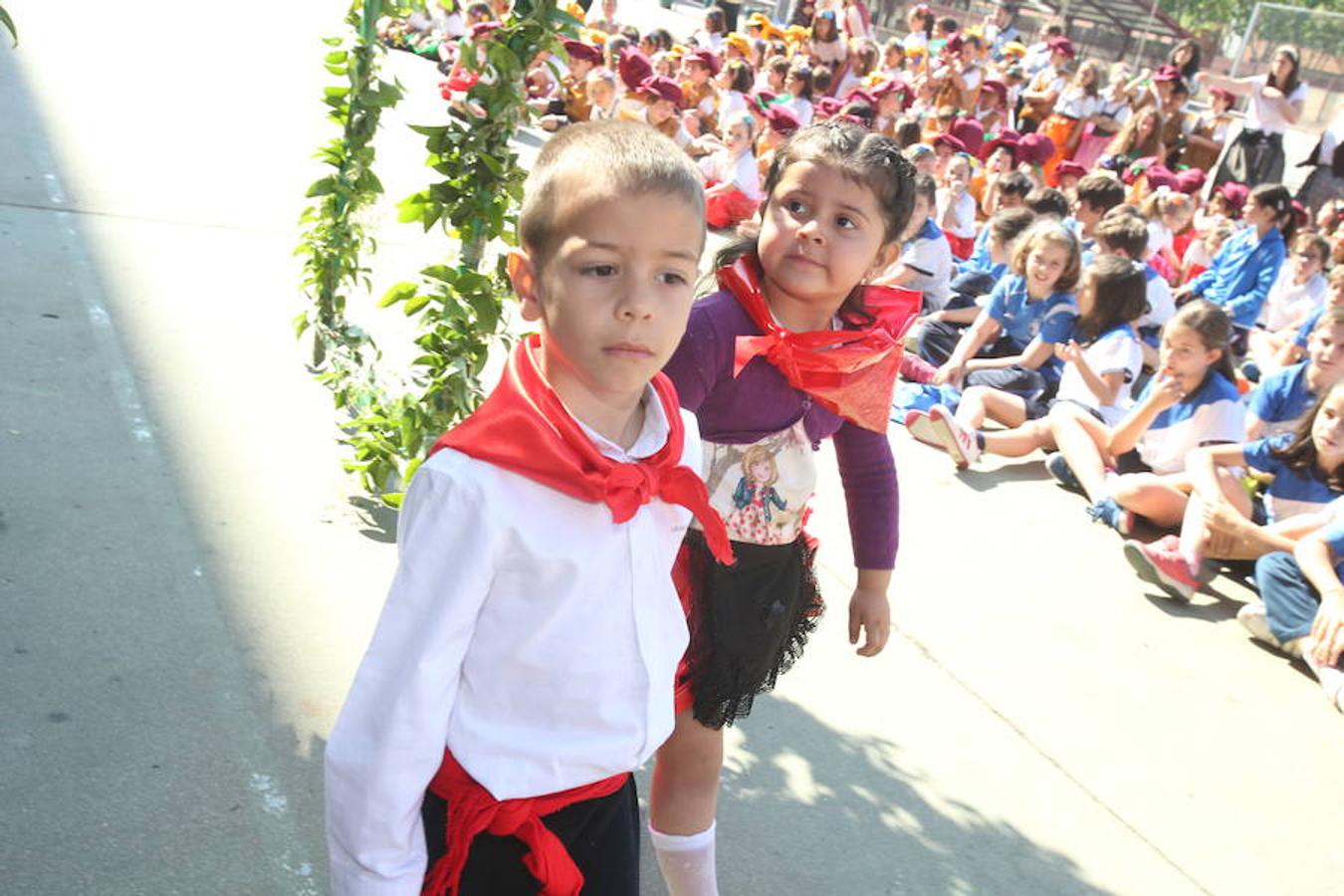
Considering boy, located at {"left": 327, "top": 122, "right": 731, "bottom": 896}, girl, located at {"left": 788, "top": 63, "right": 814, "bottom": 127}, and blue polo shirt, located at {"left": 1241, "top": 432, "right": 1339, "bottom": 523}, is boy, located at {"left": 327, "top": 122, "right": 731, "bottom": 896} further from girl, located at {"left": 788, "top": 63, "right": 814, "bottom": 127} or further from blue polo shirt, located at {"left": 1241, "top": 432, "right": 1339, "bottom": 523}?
girl, located at {"left": 788, "top": 63, "right": 814, "bottom": 127}

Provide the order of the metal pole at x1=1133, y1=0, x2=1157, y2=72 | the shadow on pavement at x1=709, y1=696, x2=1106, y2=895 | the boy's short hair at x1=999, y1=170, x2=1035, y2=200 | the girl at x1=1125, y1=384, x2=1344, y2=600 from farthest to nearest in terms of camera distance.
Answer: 1. the metal pole at x1=1133, y1=0, x2=1157, y2=72
2. the boy's short hair at x1=999, y1=170, x2=1035, y2=200
3. the girl at x1=1125, y1=384, x2=1344, y2=600
4. the shadow on pavement at x1=709, y1=696, x2=1106, y2=895

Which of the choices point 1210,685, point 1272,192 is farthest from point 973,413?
point 1272,192

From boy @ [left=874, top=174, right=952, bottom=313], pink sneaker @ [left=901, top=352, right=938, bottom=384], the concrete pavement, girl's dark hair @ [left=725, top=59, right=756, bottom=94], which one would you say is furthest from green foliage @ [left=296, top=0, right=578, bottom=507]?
girl's dark hair @ [left=725, top=59, right=756, bottom=94]

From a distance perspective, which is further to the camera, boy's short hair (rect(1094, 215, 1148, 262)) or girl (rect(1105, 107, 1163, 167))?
girl (rect(1105, 107, 1163, 167))

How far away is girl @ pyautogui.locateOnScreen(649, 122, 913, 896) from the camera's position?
6.92 feet

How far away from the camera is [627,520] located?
155cm

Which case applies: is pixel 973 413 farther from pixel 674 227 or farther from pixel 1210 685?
pixel 674 227

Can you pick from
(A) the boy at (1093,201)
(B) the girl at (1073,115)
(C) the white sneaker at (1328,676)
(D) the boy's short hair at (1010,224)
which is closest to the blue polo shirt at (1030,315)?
(D) the boy's short hair at (1010,224)

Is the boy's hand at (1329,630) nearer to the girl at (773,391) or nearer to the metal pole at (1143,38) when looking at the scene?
the girl at (773,391)

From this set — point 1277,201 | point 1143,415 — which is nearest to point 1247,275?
point 1277,201

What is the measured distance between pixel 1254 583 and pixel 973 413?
160cm

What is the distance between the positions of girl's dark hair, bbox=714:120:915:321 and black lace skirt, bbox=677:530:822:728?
1.66 feet

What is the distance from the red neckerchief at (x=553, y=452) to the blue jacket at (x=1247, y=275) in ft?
23.4

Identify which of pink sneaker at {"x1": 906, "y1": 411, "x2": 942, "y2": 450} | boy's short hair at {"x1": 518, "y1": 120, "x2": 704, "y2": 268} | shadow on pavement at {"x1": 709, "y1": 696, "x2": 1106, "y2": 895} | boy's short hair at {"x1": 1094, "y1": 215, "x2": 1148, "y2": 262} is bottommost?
pink sneaker at {"x1": 906, "y1": 411, "x2": 942, "y2": 450}
